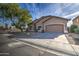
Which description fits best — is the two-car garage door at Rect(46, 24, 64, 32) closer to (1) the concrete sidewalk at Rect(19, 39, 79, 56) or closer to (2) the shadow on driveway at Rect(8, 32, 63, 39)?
(2) the shadow on driveway at Rect(8, 32, 63, 39)

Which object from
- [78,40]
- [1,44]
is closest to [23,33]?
[1,44]

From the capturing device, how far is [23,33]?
233 centimetres

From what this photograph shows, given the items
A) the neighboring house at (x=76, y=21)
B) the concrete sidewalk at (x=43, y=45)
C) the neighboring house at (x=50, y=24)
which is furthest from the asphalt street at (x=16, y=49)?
the neighboring house at (x=76, y=21)

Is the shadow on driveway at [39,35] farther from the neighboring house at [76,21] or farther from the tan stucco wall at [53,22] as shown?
the neighboring house at [76,21]

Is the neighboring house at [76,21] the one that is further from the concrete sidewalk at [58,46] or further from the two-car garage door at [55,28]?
the concrete sidewalk at [58,46]

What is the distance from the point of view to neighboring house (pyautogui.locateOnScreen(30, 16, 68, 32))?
229 centimetres

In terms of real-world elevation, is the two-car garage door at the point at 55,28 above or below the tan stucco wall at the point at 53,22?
below

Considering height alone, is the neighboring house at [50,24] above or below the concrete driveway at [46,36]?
above

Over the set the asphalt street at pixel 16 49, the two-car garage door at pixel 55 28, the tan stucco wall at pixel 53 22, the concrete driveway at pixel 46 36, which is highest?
the tan stucco wall at pixel 53 22

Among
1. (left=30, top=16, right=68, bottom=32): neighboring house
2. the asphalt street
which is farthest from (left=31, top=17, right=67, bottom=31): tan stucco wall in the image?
the asphalt street

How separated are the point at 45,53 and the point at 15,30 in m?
0.47

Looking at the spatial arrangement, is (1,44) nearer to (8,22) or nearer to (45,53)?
(8,22)

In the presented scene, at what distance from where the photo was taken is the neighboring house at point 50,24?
2291 millimetres

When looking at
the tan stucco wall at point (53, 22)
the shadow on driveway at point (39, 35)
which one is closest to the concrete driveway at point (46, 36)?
the shadow on driveway at point (39, 35)
